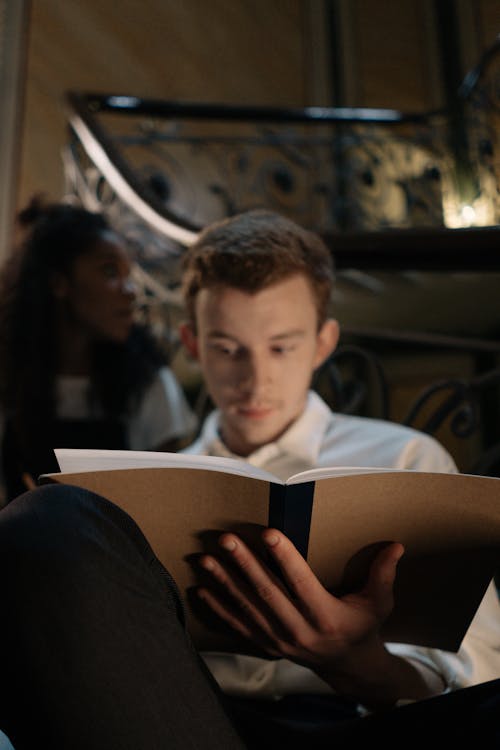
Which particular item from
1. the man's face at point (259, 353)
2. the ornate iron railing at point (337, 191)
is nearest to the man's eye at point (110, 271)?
the ornate iron railing at point (337, 191)

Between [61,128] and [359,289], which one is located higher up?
[61,128]

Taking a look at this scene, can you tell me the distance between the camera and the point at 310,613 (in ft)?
2.67

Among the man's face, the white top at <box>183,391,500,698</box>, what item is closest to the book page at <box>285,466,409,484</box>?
the white top at <box>183,391,500,698</box>

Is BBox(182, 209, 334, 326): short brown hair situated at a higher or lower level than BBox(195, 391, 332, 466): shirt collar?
higher

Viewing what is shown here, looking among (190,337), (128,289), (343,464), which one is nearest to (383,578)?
(343,464)

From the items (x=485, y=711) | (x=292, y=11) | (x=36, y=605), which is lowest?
(x=485, y=711)

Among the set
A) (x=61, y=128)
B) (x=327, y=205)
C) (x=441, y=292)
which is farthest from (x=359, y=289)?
(x=327, y=205)

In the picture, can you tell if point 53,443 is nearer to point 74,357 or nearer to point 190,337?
point 74,357

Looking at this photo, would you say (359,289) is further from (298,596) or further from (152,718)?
(152,718)

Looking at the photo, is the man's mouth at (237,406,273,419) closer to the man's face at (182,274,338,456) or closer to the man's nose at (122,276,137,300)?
the man's face at (182,274,338,456)

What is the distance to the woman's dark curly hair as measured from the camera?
2.16 m

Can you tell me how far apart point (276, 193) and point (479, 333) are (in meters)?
4.08

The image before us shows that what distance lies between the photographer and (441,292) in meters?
1.82

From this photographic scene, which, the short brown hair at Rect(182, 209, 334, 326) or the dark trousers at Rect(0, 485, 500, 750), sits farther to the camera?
the short brown hair at Rect(182, 209, 334, 326)
